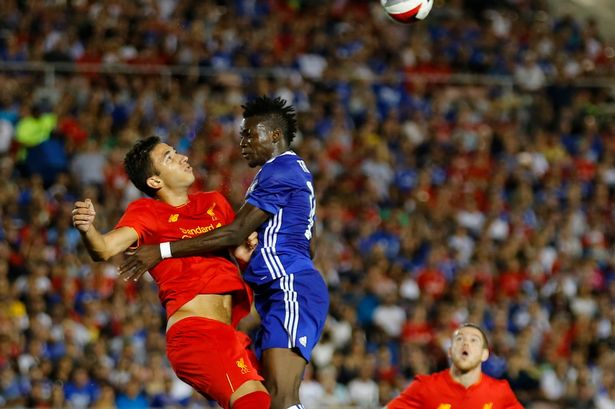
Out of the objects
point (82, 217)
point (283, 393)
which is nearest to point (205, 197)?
point (82, 217)

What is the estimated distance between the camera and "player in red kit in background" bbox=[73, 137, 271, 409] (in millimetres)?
5945

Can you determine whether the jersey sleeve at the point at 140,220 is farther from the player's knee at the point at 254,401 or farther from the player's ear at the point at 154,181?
the player's knee at the point at 254,401

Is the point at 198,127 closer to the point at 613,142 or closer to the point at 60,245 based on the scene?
the point at 60,245

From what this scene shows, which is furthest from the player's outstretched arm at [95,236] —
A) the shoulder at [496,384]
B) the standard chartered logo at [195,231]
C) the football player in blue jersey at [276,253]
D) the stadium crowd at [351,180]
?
the stadium crowd at [351,180]

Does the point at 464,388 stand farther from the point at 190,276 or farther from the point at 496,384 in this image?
the point at 190,276

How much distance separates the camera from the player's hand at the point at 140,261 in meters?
5.99

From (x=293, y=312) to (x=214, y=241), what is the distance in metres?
0.55

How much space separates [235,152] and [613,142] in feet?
19.8

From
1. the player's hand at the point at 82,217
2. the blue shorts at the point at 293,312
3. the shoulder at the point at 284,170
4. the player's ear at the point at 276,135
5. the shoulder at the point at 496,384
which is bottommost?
the shoulder at the point at 496,384

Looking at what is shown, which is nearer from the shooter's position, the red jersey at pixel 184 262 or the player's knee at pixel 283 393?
the player's knee at pixel 283 393

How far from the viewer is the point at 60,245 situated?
12656mm

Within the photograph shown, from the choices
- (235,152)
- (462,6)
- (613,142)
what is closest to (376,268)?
(235,152)

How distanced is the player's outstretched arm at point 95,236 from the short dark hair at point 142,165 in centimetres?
42

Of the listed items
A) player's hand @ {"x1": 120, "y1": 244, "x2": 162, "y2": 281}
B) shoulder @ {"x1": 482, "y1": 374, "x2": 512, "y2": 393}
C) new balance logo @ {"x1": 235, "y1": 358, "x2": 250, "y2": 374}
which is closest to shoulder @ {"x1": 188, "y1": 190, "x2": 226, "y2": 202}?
player's hand @ {"x1": 120, "y1": 244, "x2": 162, "y2": 281}
